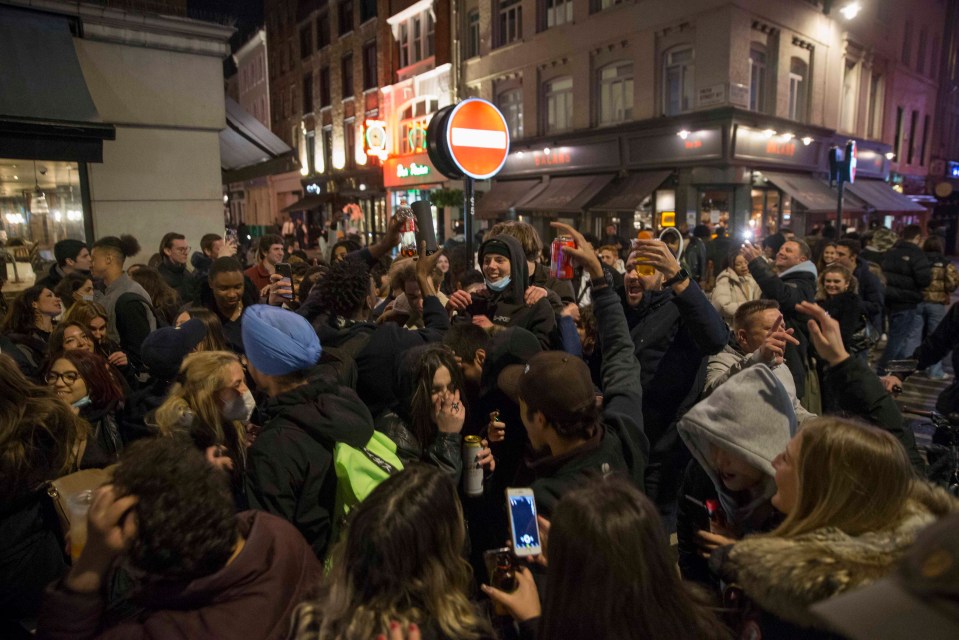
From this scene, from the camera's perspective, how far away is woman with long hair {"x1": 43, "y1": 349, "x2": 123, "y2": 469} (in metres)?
3.00

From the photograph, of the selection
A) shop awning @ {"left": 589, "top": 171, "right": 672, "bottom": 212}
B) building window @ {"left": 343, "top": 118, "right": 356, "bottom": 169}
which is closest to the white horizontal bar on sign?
shop awning @ {"left": 589, "top": 171, "right": 672, "bottom": 212}

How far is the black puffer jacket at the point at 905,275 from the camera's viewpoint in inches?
302

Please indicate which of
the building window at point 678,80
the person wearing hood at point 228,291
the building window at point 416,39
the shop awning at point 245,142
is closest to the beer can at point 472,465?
the person wearing hood at point 228,291

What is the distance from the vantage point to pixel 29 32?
276 inches

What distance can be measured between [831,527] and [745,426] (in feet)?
1.90

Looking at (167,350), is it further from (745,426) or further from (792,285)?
(792,285)

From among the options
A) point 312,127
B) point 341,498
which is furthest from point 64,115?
point 312,127

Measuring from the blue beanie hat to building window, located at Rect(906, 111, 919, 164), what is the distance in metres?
30.4

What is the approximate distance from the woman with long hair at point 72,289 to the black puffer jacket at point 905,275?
947 centimetres

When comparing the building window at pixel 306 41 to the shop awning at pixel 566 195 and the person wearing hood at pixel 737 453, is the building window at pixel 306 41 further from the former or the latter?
the person wearing hood at pixel 737 453

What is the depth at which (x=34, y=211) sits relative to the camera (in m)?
7.47

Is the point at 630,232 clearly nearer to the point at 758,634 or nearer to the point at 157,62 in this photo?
the point at 157,62

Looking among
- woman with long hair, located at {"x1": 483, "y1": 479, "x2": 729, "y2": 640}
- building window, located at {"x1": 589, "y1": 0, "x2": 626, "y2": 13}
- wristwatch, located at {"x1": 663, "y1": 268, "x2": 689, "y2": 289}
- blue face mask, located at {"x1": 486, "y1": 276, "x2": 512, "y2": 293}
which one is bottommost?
woman with long hair, located at {"x1": 483, "y1": 479, "x2": 729, "y2": 640}

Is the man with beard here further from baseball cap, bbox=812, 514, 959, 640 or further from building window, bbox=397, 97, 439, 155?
building window, bbox=397, 97, 439, 155
